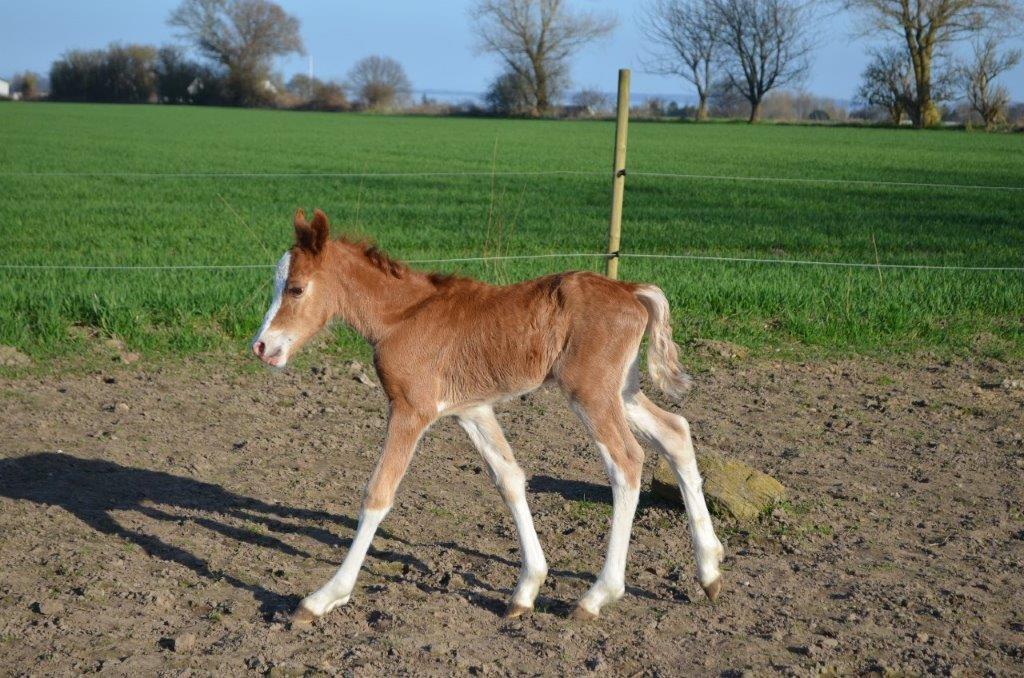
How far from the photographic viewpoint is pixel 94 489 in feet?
18.6

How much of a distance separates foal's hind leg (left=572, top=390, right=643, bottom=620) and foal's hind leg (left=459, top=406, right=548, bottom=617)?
0.22 m

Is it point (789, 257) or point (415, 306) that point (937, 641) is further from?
point (789, 257)

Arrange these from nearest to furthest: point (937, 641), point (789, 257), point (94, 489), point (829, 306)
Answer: point (937, 641) → point (94, 489) → point (829, 306) → point (789, 257)

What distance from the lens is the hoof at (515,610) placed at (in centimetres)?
434

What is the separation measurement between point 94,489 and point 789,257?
10.5 meters

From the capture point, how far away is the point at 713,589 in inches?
176

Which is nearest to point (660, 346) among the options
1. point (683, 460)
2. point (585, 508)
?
point (683, 460)

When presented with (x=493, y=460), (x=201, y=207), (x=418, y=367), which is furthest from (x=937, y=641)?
(x=201, y=207)

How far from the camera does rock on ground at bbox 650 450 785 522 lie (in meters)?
5.43

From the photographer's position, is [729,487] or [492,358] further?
[729,487]

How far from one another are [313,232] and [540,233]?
1183 cm

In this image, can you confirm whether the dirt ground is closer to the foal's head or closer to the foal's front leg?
the foal's front leg

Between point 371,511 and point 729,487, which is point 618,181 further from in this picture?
point 371,511

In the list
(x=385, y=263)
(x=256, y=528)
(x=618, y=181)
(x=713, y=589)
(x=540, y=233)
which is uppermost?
(x=618, y=181)
